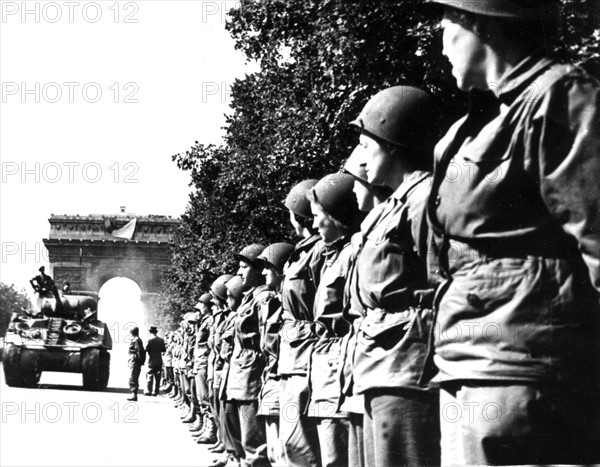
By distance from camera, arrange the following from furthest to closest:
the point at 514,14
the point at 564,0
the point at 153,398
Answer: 1. the point at 153,398
2. the point at 564,0
3. the point at 514,14

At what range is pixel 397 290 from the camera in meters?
4.80

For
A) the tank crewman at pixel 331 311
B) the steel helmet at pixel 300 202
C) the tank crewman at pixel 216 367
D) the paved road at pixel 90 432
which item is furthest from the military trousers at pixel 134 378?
the tank crewman at pixel 331 311

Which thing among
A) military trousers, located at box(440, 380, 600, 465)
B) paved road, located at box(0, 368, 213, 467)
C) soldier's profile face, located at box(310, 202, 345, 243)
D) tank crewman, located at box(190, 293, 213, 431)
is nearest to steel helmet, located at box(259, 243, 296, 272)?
soldier's profile face, located at box(310, 202, 345, 243)

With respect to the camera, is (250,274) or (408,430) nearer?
(408,430)

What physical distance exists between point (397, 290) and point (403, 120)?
844 millimetres

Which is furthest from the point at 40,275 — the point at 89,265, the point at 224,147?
the point at 89,265

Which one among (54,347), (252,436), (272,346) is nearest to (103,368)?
(54,347)

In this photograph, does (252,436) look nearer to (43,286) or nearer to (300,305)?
(300,305)

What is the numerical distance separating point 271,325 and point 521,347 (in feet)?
20.0

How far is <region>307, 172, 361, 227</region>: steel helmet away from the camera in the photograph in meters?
6.88

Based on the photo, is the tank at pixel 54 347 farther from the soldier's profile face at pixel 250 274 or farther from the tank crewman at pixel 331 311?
the tank crewman at pixel 331 311

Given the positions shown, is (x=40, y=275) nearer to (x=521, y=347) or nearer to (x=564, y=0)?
(x=564, y=0)

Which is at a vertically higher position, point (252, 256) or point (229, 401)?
point (252, 256)

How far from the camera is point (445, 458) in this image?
357 cm
